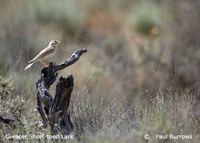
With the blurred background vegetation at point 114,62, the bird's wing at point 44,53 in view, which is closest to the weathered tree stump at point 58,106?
the blurred background vegetation at point 114,62

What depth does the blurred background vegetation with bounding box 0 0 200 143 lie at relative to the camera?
25.9 feet

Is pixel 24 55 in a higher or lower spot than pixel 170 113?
higher

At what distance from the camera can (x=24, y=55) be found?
1167 cm

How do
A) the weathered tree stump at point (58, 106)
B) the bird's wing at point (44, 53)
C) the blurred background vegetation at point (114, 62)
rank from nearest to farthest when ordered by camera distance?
the weathered tree stump at point (58, 106) → the blurred background vegetation at point (114, 62) → the bird's wing at point (44, 53)

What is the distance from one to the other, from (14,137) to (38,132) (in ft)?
0.83

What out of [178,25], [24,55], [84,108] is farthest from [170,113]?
[178,25]

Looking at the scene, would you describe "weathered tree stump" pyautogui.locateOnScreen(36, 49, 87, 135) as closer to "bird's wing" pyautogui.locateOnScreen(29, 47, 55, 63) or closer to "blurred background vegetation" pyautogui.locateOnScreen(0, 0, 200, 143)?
"blurred background vegetation" pyautogui.locateOnScreen(0, 0, 200, 143)

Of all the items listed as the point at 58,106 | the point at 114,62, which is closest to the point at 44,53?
the point at 58,106

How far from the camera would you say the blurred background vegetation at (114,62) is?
311 inches

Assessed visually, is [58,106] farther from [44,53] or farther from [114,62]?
[114,62]

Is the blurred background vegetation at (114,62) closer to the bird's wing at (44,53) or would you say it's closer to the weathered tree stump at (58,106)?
the weathered tree stump at (58,106)

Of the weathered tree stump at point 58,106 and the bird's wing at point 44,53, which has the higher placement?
the bird's wing at point 44,53

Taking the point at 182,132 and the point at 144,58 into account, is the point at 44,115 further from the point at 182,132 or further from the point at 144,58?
the point at 144,58

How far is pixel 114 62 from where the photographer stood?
15852mm
